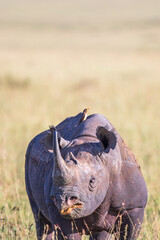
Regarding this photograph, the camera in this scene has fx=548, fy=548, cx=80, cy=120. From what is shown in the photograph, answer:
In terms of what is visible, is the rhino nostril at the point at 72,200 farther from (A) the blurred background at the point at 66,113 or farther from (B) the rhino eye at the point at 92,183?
(A) the blurred background at the point at 66,113

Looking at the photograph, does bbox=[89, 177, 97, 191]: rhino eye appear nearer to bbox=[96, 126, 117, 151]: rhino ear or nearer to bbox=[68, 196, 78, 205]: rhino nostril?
bbox=[68, 196, 78, 205]: rhino nostril

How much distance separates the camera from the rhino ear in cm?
409

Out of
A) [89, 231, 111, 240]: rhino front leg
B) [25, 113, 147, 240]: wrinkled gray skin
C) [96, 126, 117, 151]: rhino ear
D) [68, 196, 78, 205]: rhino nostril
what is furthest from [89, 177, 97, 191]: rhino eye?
[89, 231, 111, 240]: rhino front leg

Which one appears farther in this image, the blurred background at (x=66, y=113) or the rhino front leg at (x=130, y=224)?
the blurred background at (x=66, y=113)

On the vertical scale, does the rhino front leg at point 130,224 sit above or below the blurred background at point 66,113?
below

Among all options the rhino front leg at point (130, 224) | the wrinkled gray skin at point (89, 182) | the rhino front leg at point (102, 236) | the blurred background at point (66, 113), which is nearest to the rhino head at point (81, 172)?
the wrinkled gray skin at point (89, 182)

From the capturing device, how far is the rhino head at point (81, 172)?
3654 mm

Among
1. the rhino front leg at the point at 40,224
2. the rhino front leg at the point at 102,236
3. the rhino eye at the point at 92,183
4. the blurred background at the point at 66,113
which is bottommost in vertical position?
the rhino front leg at the point at 102,236

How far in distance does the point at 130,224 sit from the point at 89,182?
2.49 feet

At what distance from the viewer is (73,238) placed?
4246 mm

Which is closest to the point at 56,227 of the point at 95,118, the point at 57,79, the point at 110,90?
the point at 95,118

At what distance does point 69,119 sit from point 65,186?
4.81 feet

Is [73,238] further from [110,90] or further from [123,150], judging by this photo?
[110,90]

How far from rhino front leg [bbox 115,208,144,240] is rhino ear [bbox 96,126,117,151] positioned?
1.99 ft
